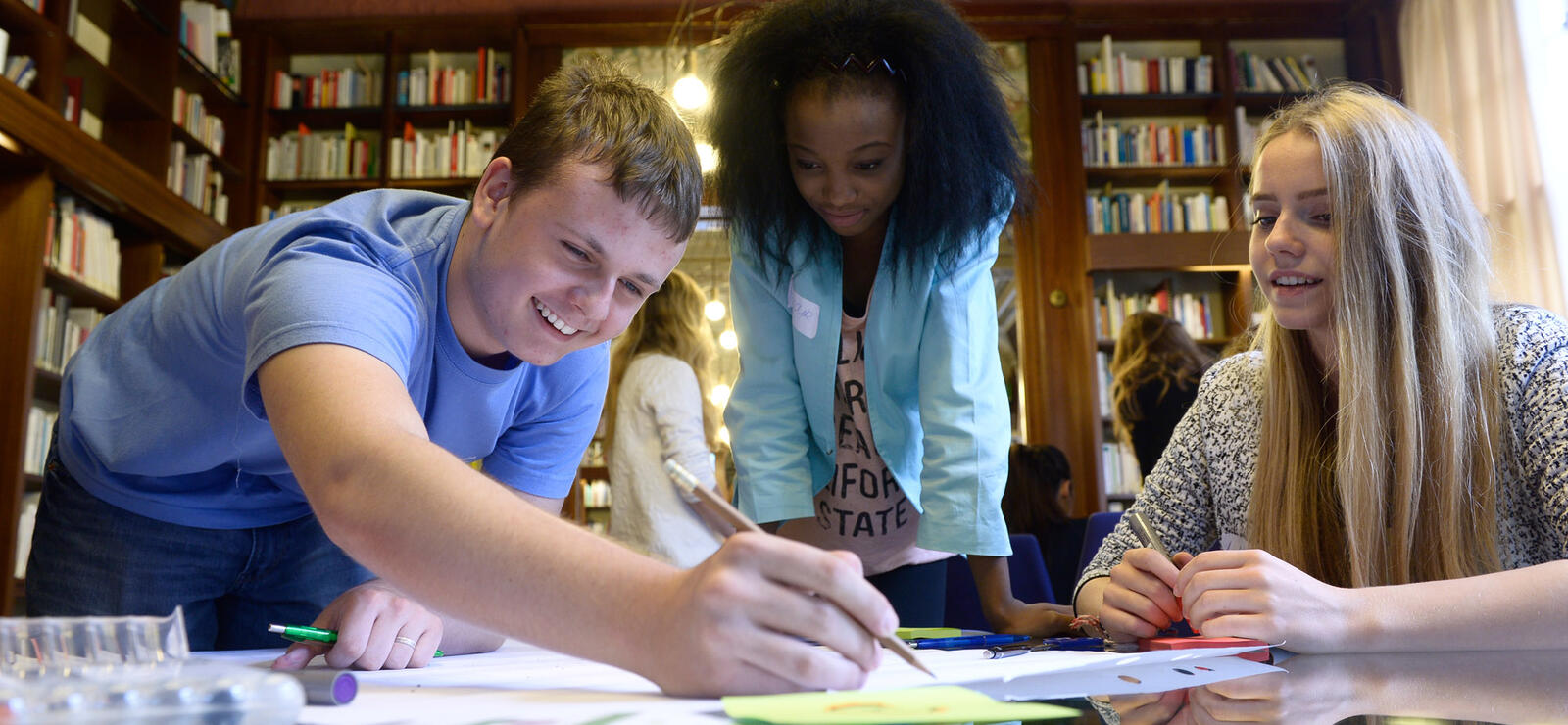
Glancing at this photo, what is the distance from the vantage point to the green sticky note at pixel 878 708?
1.70ft

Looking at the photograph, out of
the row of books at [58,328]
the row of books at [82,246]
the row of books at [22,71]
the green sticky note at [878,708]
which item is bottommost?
the green sticky note at [878,708]

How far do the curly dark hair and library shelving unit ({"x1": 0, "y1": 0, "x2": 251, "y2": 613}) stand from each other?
9.87ft

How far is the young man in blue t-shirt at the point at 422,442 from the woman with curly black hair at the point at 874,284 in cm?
31

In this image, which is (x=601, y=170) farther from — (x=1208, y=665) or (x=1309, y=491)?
(x=1309, y=491)

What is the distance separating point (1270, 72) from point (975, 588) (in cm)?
432

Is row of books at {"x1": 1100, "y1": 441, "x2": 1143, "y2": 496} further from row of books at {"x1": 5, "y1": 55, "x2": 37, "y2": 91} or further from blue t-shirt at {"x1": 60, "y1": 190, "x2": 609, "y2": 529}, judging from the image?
row of books at {"x1": 5, "y1": 55, "x2": 37, "y2": 91}

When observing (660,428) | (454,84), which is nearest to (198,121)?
(454,84)

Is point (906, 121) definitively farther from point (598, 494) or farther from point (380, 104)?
point (598, 494)

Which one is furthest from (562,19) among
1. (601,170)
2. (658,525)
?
(601,170)

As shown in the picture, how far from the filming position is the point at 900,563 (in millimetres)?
1511

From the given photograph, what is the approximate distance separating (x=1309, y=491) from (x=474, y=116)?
4751mm

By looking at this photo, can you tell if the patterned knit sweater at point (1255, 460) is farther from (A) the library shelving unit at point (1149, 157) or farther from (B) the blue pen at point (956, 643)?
(A) the library shelving unit at point (1149, 157)

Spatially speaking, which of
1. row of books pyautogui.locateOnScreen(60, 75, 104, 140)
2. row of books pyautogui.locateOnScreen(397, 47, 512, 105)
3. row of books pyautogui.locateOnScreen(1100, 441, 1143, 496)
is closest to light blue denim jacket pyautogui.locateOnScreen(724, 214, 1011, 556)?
row of books pyautogui.locateOnScreen(60, 75, 104, 140)

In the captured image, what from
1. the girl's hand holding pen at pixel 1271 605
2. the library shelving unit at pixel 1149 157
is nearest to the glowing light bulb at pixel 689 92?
the library shelving unit at pixel 1149 157
